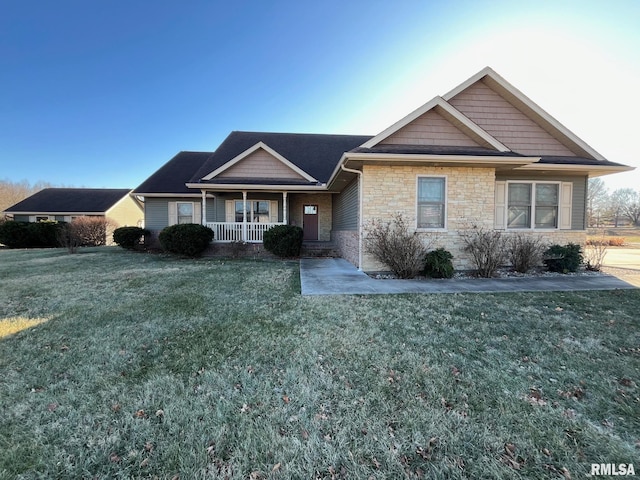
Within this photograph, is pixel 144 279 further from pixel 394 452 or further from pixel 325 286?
pixel 394 452

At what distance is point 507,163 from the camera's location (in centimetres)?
791

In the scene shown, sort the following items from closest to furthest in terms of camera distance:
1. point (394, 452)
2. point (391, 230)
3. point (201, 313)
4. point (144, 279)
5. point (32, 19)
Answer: point (394, 452) → point (201, 313) → point (144, 279) → point (391, 230) → point (32, 19)

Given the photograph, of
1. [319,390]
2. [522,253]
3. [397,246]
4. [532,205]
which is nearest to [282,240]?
[397,246]

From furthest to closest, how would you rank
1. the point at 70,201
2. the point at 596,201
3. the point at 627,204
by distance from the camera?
the point at 627,204 → the point at 596,201 → the point at 70,201

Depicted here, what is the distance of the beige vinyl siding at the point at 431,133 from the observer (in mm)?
8219

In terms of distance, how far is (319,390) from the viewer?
258cm

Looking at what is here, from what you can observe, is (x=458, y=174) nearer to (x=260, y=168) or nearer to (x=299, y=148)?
Answer: (x=260, y=168)

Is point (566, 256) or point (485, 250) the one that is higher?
point (485, 250)

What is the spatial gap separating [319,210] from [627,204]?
52.8 m

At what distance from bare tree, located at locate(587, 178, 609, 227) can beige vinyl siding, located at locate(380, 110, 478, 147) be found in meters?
42.7

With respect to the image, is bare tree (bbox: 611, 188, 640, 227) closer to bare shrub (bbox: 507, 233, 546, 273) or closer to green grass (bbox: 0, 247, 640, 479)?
bare shrub (bbox: 507, 233, 546, 273)

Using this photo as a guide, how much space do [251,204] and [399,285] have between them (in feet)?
32.2

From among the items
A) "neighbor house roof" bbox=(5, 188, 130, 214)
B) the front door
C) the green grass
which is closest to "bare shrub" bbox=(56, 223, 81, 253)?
"neighbor house roof" bbox=(5, 188, 130, 214)

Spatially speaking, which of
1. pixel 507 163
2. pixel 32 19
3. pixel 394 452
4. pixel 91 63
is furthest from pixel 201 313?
pixel 91 63
